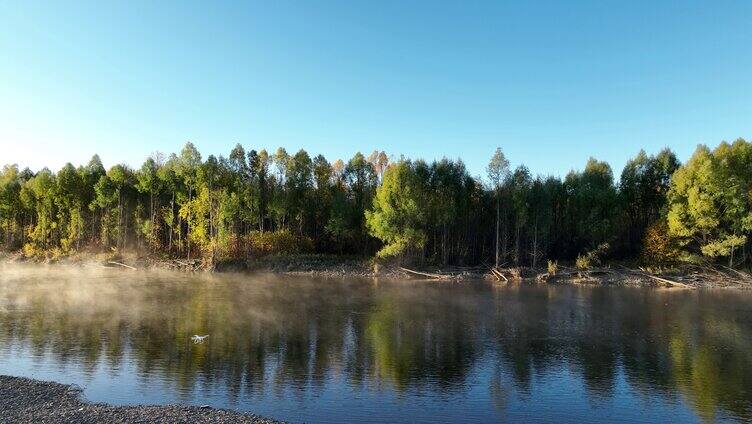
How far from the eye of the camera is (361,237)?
7319cm

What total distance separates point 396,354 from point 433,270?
133 feet

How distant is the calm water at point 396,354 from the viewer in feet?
58.9

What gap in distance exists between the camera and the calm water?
58.9 ft

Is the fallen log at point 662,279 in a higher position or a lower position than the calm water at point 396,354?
higher

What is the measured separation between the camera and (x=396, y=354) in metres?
24.7

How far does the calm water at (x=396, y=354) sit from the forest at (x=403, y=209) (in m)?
19.2

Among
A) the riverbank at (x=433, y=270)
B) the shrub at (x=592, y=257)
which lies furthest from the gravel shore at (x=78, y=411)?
the shrub at (x=592, y=257)

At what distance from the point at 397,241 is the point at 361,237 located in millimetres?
10541

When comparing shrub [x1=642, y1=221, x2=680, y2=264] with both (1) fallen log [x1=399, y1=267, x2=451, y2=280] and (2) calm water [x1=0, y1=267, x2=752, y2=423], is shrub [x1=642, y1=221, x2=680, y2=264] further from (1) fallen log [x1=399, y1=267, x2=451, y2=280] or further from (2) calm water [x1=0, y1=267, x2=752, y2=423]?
(1) fallen log [x1=399, y1=267, x2=451, y2=280]

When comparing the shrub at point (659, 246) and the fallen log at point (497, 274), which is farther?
the fallen log at point (497, 274)

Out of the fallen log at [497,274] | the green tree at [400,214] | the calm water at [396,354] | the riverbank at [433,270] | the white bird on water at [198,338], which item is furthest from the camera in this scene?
the green tree at [400,214]

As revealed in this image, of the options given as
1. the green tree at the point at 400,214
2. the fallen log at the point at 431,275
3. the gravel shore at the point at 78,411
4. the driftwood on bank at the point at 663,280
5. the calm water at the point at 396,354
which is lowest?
the calm water at the point at 396,354

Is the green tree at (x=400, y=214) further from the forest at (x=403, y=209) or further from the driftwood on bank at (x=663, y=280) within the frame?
the driftwood on bank at (x=663, y=280)

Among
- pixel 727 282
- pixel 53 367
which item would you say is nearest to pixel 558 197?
pixel 727 282
